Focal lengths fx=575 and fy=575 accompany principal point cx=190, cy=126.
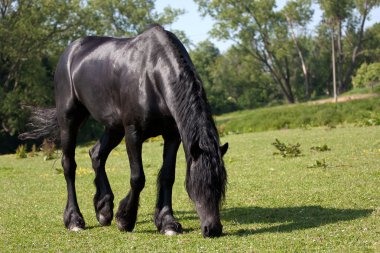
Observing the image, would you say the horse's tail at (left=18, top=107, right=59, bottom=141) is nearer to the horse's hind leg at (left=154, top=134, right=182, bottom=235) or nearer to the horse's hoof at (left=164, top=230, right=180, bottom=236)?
the horse's hind leg at (left=154, top=134, right=182, bottom=235)

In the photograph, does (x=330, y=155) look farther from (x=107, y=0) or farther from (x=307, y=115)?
(x=107, y=0)

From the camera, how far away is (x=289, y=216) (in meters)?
7.64

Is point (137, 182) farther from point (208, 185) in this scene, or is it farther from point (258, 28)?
point (258, 28)

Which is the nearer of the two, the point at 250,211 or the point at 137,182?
the point at 137,182

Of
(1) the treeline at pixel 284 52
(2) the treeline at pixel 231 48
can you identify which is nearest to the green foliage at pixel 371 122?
(2) the treeline at pixel 231 48

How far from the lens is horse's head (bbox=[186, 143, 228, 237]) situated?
5.98 m

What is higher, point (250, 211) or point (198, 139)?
point (198, 139)

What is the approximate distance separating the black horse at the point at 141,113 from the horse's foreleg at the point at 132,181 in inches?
0.5

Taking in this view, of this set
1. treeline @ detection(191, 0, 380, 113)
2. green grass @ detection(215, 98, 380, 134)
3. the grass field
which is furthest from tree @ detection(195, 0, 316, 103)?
the grass field

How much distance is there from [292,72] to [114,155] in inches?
2371

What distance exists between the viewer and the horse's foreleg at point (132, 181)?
7.00 m

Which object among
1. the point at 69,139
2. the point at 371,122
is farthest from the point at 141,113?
the point at 371,122

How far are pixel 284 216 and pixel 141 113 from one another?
7.96ft

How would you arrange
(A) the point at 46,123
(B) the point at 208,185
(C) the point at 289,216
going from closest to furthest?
1. (B) the point at 208,185
2. (C) the point at 289,216
3. (A) the point at 46,123
